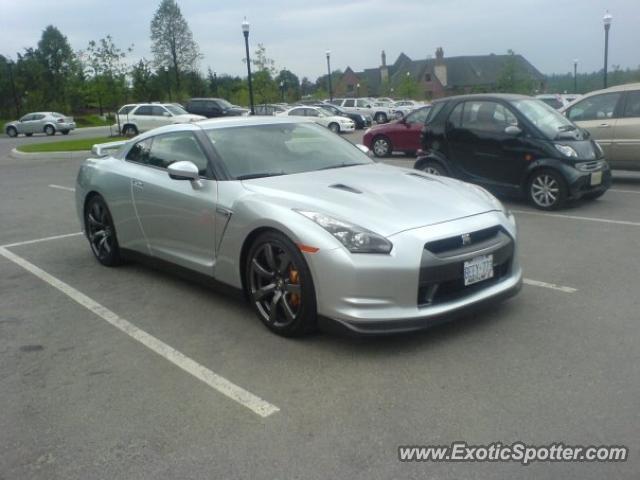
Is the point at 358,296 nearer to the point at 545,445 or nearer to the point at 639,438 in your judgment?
the point at 545,445

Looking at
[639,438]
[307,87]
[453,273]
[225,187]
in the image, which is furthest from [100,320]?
[307,87]

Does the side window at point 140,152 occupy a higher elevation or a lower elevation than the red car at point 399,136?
higher

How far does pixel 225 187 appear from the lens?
4727mm

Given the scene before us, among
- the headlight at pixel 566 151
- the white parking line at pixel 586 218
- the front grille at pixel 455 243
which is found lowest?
the white parking line at pixel 586 218

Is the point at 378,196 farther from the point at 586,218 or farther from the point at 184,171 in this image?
the point at 586,218

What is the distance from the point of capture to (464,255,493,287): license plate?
4.00 m

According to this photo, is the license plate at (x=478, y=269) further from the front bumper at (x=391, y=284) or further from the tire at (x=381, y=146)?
the tire at (x=381, y=146)

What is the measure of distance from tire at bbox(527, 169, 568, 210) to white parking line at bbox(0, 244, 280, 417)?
616 centimetres

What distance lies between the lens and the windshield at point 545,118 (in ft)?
28.8

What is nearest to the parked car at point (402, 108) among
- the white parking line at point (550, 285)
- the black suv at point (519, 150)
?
the black suv at point (519, 150)

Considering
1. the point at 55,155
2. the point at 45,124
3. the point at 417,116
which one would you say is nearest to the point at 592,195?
the point at 417,116

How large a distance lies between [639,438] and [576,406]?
0.36 meters

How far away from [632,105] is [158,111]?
74.8ft

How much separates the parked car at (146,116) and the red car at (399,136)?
1393cm
